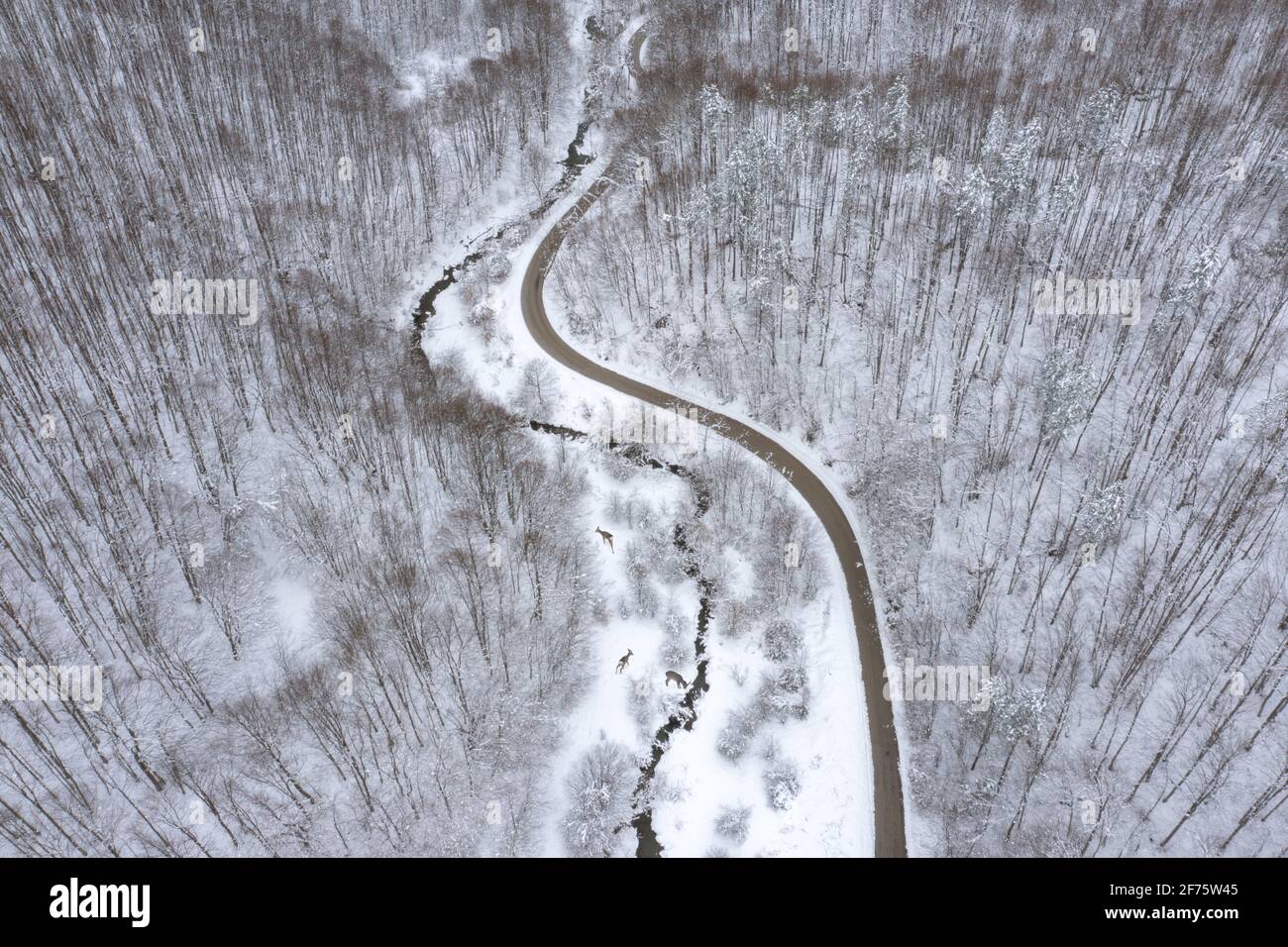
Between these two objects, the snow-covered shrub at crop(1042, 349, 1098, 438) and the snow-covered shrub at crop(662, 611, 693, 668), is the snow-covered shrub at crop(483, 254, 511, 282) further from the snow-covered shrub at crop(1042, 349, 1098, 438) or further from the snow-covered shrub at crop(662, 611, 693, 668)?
the snow-covered shrub at crop(1042, 349, 1098, 438)

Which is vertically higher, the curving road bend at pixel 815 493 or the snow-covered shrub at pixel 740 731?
the curving road bend at pixel 815 493

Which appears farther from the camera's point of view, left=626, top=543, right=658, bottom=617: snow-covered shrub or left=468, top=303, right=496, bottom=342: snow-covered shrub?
left=468, top=303, right=496, bottom=342: snow-covered shrub

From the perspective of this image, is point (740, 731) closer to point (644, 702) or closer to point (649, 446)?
point (644, 702)

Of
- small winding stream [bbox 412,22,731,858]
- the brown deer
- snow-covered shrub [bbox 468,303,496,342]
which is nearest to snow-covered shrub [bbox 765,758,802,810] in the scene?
small winding stream [bbox 412,22,731,858]

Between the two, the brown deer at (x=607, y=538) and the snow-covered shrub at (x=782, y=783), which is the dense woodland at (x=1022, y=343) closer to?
the snow-covered shrub at (x=782, y=783)

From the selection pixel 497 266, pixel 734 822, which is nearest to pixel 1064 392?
pixel 734 822

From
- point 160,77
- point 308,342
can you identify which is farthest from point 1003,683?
point 160,77

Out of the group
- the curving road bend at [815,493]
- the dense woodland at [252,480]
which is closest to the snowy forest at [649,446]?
the dense woodland at [252,480]
